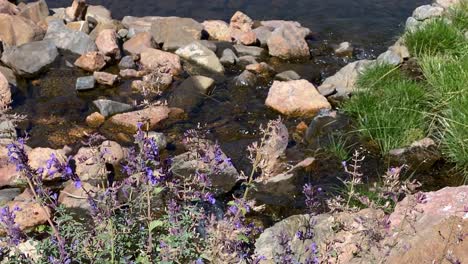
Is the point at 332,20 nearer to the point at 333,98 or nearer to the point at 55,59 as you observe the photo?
the point at 333,98

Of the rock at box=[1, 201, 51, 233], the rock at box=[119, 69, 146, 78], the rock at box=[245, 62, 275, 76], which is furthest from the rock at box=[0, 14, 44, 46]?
the rock at box=[1, 201, 51, 233]

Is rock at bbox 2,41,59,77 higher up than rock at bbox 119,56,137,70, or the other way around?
rock at bbox 2,41,59,77

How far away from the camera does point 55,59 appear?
992 centimetres

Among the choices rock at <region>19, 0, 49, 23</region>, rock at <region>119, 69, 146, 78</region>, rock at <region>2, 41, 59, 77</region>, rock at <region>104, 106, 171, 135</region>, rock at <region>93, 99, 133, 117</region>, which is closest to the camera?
rock at <region>104, 106, 171, 135</region>

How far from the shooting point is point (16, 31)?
34.2ft

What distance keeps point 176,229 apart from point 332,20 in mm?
10202

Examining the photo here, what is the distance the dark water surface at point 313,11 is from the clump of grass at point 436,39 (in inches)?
69.7

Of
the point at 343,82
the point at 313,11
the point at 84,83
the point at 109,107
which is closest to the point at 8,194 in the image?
the point at 109,107

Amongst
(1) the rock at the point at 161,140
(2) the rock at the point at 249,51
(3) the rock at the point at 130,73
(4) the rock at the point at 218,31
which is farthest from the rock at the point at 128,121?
(4) the rock at the point at 218,31

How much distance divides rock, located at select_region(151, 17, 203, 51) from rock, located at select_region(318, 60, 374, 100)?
276 centimetres

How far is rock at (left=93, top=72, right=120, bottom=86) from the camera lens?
367 inches

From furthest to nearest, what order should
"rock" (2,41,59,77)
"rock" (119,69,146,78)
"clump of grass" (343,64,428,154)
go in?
"rock" (119,69,146,78) → "rock" (2,41,59,77) → "clump of grass" (343,64,428,154)

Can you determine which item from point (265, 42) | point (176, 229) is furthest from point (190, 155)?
point (265, 42)

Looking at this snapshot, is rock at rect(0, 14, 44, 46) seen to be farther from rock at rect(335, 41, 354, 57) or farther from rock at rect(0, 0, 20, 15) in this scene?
rock at rect(335, 41, 354, 57)
